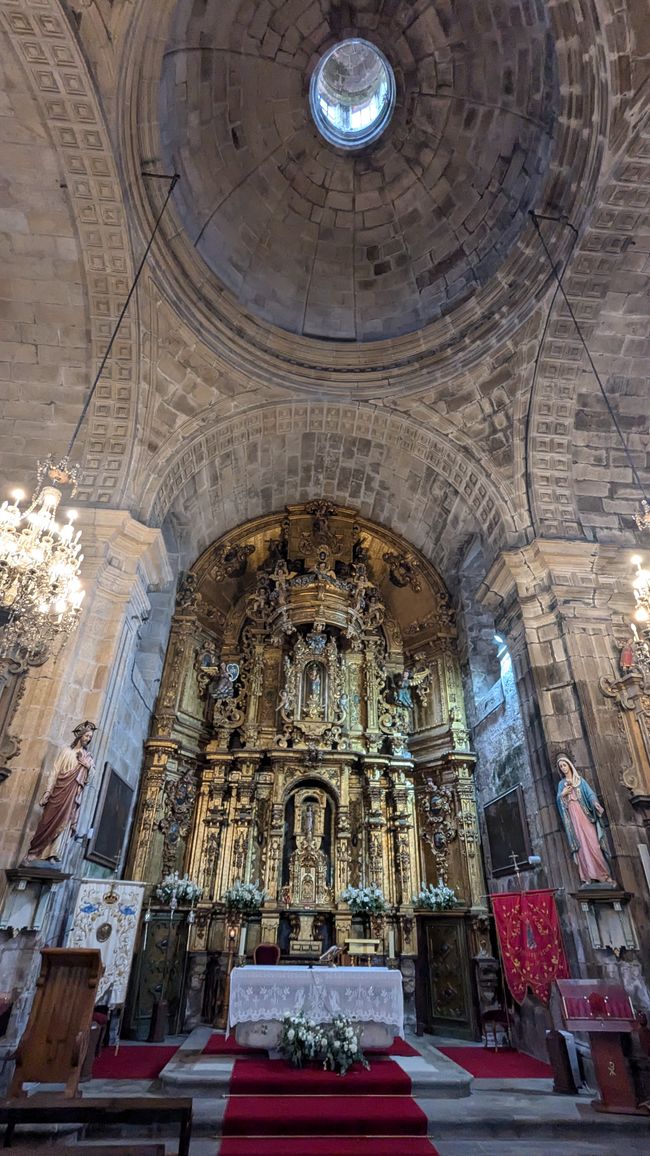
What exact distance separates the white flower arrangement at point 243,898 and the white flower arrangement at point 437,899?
2.61 m

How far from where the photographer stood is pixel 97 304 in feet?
28.5

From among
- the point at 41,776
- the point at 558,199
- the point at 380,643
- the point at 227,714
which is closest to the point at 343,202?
the point at 558,199

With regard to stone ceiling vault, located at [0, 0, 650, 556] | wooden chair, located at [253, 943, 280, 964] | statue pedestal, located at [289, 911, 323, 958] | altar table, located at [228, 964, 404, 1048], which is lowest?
altar table, located at [228, 964, 404, 1048]

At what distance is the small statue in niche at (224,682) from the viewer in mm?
11641

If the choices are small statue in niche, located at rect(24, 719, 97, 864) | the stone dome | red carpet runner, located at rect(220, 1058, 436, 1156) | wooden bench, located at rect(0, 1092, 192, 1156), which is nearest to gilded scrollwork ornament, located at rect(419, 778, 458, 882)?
red carpet runner, located at rect(220, 1058, 436, 1156)

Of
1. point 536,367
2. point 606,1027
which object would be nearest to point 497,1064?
point 606,1027

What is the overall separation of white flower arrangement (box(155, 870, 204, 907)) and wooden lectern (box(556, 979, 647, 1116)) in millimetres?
5700

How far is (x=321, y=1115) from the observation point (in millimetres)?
4559

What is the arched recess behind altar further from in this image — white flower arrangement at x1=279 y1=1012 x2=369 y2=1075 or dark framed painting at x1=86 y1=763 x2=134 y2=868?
white flower arrangement at x1=279 y1=1012 x2=369 y2=1075

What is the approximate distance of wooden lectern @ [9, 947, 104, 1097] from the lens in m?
4.66

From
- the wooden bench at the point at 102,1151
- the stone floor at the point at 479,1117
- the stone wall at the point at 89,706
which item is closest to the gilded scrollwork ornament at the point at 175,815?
the stone wall at the point at 89,706

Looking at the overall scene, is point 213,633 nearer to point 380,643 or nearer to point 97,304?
point 380,643

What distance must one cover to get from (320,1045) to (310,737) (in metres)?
5.59

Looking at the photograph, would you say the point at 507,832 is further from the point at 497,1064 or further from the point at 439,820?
the point at 497,1064
